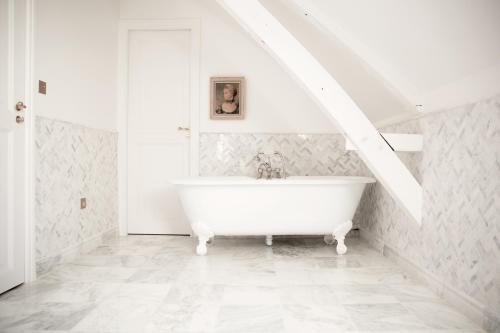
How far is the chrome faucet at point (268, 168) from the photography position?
3.00 m

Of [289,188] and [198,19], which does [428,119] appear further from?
[198,19]

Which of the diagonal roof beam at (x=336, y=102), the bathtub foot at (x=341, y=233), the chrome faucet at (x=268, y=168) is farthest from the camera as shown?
the chrome faucet at (x=268, y=168)

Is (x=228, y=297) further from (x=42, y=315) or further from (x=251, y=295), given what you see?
(x=42, y=315)

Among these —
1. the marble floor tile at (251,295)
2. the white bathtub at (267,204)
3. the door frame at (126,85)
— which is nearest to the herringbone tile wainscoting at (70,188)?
the door frame at (126,85)

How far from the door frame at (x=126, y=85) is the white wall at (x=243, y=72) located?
0.06 metres

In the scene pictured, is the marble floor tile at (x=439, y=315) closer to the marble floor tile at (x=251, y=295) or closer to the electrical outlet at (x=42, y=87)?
the marble floor tile at (x=251, y=295)

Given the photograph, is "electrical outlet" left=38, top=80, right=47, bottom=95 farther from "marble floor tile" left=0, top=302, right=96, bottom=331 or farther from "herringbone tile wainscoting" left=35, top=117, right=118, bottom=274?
"marble floor tile" left=0, top=302, right=96, bottom=331

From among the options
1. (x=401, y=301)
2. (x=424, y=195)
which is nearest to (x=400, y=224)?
(x=424, y=195)

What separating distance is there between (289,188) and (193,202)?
780mm

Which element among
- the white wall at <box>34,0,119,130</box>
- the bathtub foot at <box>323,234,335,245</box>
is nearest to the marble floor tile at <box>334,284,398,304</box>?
the bathtub foot at <box>323,234,335,245</box>

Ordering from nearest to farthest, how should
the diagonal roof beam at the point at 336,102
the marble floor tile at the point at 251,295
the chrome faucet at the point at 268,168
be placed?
the marble floor tile at the point at 251,295 → the diagonal roof beam at the point at 336,102 → the chrome faucet at the point at 268,168

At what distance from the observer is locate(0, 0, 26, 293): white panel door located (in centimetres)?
171

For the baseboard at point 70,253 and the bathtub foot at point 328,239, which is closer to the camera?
the baseboard at point 70,253

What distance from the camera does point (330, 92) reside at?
1.85 m
